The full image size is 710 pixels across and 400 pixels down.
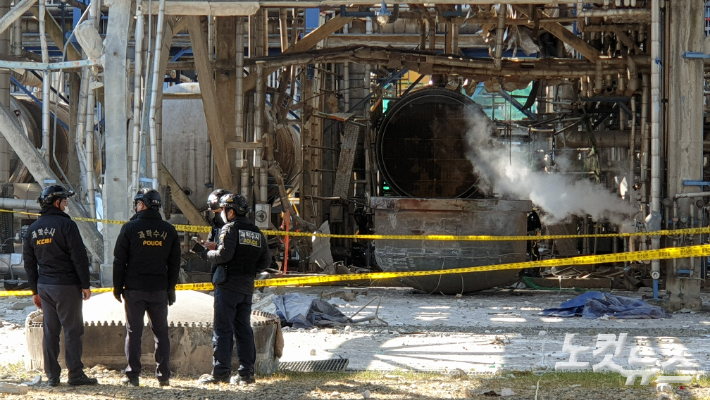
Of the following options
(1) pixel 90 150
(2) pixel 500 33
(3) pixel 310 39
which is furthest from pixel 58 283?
(2) pixel 500 33

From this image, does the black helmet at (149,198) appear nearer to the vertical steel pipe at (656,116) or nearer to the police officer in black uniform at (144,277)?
the police officer in black uniform at (144,277)

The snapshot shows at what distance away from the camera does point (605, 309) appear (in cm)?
1153

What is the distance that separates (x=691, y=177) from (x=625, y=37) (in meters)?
3.17

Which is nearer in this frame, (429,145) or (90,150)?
(90,150)

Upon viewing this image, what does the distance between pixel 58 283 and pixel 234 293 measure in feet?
4.27

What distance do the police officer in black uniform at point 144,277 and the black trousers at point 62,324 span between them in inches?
13.9

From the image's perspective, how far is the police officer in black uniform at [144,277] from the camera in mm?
6863

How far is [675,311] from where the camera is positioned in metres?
11.9

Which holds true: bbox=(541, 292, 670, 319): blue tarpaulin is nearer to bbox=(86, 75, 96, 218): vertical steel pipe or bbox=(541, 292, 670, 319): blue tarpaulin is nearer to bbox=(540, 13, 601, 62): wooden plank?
bbox=(540, 13, 601, 62): wooden plank

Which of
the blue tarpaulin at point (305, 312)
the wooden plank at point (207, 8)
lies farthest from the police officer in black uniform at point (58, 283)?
the wooden plank at point (207, 8)

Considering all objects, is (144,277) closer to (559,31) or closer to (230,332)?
(230,332)

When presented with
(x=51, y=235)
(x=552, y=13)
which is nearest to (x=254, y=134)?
(x=552, y=13)

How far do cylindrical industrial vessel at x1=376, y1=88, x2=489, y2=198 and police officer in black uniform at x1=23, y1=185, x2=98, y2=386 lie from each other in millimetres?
11204

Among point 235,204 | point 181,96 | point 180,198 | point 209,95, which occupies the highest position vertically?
point 181,96
